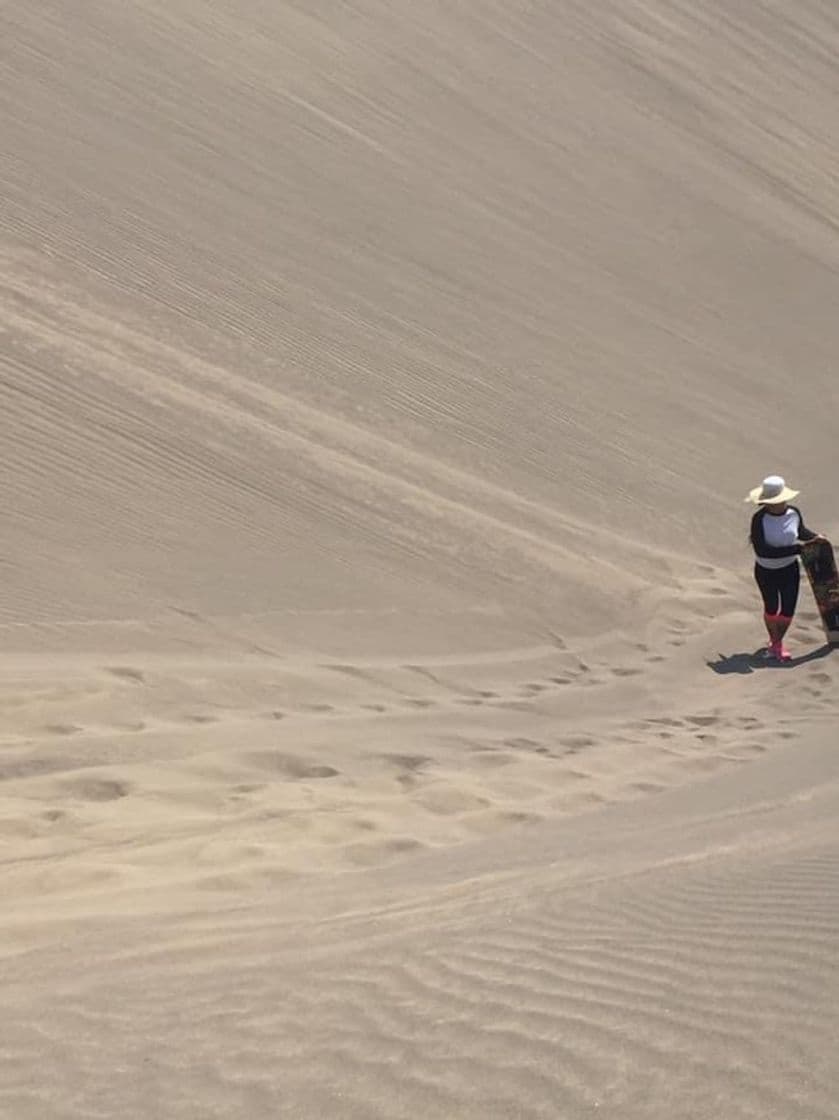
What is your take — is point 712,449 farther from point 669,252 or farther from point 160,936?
point 160,936

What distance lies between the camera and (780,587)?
9.96 m

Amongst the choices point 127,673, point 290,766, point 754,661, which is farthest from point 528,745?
point 754,661

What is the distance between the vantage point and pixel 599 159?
1869 centimetres

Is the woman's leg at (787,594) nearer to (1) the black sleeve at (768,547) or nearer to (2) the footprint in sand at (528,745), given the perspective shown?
(1) the black sleeve at (768,547)

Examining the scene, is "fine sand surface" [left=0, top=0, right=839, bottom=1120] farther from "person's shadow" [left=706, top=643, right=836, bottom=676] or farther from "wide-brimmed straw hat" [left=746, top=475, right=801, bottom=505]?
"wide-brimmed straw hat" [left=746, top=475, right=801, bottom=505]

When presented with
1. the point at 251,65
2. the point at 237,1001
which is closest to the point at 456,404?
the point at 251,65

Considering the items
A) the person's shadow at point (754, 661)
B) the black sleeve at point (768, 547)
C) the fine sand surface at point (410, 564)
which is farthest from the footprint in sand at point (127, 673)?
the black sleeve at point (768, 547)

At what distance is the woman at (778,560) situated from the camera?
32.5 feet

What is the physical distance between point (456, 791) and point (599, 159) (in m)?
13.2

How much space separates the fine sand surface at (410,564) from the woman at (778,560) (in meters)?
0.39

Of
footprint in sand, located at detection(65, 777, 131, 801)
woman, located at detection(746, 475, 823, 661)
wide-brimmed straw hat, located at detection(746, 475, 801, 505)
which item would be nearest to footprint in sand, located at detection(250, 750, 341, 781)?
footprint in sand, located at detection(65, 777, 131, 801)

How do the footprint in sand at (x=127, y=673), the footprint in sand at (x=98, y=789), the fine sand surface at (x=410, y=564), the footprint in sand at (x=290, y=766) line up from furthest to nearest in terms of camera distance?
the footprint in sand at (x=127, y=673)
the footprint in sand at (x=290, y=766)
the footprint in sand at (x=98, y=789)
the fine sand surface at (x=410, y=564)

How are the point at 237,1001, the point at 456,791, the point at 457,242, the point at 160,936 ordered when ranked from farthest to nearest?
the point at 457,242
the point at 456,791
the point at 160,936
the point at 237,1001

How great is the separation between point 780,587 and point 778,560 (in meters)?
0.18
